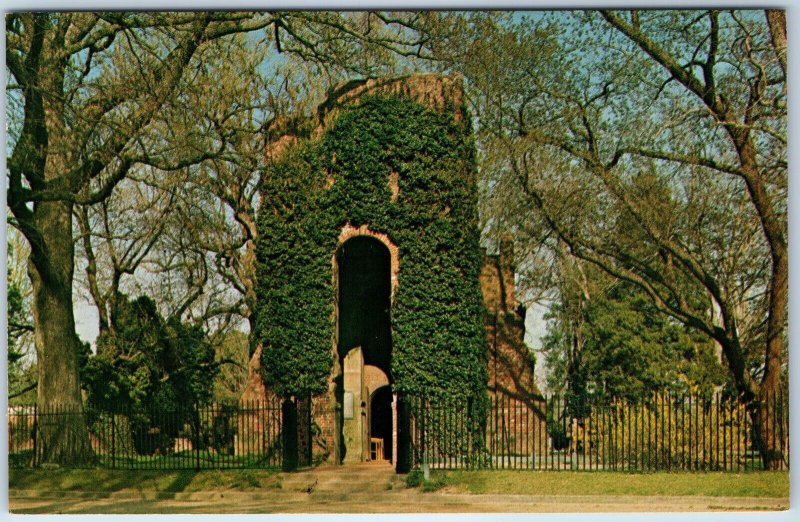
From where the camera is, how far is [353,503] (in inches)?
774

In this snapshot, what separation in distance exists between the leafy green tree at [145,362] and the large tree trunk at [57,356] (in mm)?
11411

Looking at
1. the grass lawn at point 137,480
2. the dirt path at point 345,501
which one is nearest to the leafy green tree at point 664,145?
the dirt path at point 345,501

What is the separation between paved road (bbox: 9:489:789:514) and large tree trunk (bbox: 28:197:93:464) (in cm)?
262

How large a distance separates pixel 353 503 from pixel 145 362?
17681 mm

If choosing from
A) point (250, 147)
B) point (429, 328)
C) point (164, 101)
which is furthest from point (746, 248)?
point (164, 101)

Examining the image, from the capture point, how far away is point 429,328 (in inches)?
1021

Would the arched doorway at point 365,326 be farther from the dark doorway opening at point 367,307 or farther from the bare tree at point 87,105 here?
the bare tree at point 87,105

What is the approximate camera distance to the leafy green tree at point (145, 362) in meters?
34.7

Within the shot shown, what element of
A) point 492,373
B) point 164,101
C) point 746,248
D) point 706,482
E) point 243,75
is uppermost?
point 243,75

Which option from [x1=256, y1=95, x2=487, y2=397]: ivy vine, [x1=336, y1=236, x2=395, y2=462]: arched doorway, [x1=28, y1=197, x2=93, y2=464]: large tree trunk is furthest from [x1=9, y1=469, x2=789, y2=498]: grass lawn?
[x1=336, y1=236, x2=395, y2=462]: arched doorway

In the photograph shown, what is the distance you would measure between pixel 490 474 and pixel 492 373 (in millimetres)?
10648

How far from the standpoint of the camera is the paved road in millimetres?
18406

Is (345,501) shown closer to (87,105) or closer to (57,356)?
(57,356)

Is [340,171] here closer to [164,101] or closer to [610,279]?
[164,101]
